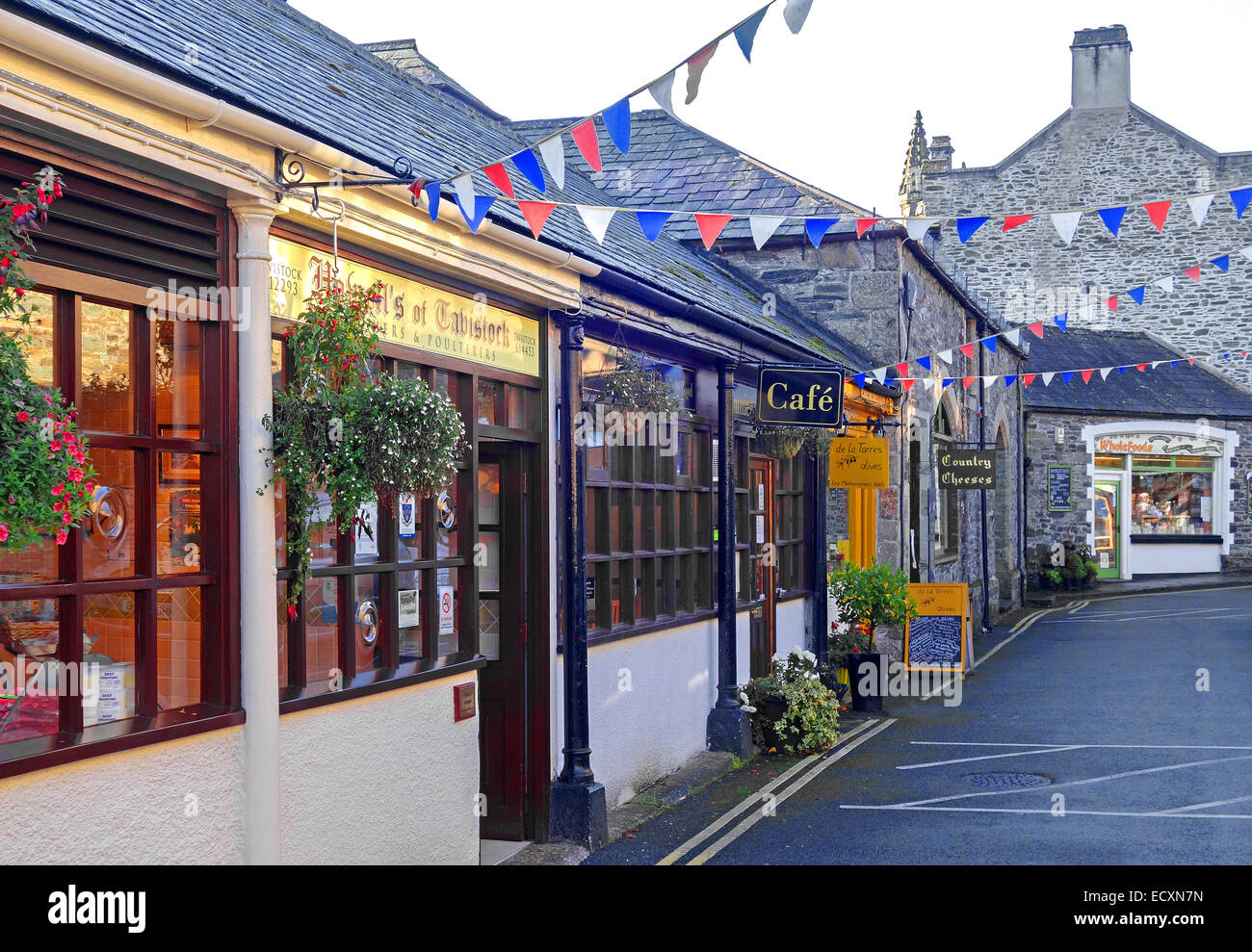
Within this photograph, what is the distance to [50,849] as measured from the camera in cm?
403

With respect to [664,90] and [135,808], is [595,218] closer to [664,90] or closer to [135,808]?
[664,90]

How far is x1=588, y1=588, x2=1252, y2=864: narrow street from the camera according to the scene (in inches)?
291

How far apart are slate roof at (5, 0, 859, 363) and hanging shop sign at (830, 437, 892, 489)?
119 cm

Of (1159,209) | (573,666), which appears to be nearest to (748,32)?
(1159,209)

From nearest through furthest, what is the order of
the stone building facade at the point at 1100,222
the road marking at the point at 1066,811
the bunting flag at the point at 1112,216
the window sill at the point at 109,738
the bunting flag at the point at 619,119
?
1. the window sill at the point at 109,738
2. the bunting flag at the point at 619,119
3. the bunting flag at the point at 1112,216
4. the road marking at the point at 1066,811
5. the stone building facade at the point at 1100,222

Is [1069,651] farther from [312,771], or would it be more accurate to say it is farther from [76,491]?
[76,491]

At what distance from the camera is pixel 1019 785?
9.17 m

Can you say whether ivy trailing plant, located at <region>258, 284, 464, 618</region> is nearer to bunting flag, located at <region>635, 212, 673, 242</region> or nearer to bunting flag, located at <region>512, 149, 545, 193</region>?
bunting flag, located at <region>512, 149, 545, 193</region>

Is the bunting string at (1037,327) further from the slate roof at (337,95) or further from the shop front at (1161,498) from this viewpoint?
the shop front at (1161,498)

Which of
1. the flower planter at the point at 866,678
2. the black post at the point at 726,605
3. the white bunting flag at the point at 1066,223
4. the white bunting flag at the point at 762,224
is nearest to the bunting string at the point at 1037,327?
the white bunting flag at the point at 1066,223

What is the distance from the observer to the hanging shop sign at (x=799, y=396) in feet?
36.9

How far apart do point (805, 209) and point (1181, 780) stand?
8.49m

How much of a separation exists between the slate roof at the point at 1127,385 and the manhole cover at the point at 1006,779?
20.9 m

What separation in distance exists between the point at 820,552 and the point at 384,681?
27.2 feet
